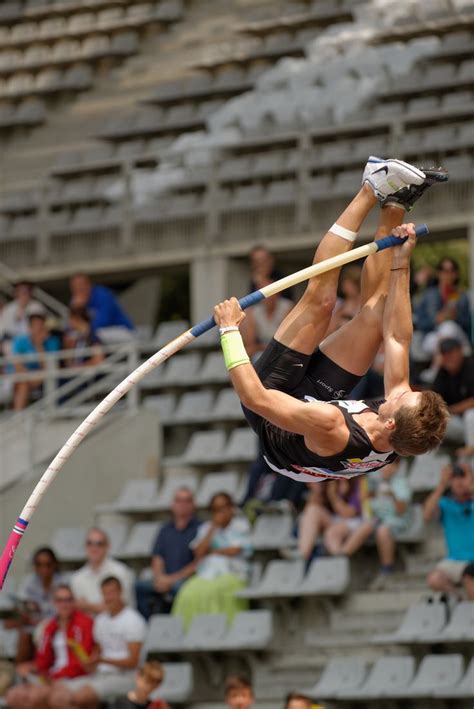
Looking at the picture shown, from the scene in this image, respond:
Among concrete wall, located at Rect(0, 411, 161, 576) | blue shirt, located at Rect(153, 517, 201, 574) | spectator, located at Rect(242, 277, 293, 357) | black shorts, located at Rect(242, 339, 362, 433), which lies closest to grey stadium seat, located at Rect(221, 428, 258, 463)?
spectator, located at Rect(242, 277, 293, 357)

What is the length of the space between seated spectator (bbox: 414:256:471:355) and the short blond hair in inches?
220

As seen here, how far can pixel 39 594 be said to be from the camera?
1238 centimetres

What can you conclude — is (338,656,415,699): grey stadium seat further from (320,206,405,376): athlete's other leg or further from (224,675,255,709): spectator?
(320,206,405,376): athlete's other leg

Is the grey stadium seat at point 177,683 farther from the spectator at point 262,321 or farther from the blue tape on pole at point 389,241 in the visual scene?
the blue tape on pole at point 389,241

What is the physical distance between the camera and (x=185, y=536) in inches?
474

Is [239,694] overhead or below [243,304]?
below

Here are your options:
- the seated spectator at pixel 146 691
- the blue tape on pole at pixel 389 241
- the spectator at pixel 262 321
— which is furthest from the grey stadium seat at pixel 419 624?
the blue tape on pole at pixel 389 241

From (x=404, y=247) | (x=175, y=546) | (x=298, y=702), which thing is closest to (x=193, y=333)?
(x=404, y=247)

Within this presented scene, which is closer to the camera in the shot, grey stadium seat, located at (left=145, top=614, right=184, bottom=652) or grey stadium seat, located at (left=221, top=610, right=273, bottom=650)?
grey stadium seat, located at (left=221, top=610, right=273, bottom=650)

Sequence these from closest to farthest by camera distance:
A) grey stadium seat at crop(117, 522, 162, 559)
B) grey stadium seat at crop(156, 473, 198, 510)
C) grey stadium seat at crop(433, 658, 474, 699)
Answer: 1. grey stadium seat at crop(433, 658, 474, 699)
2. grey stadium seat at crop(117, 522, 162, 559)
3. grey stadium seat at crop(156, 473, 198, 510)

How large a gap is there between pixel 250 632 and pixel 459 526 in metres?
1.69

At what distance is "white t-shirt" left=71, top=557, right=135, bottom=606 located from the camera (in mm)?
12094

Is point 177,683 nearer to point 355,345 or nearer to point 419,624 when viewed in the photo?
A: point 419,624

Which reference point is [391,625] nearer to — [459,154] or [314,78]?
[459,154]
